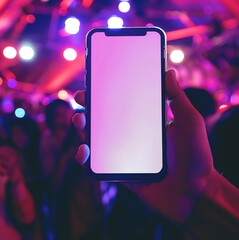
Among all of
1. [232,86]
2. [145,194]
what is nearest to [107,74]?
[145,194]

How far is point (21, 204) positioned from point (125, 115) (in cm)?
136

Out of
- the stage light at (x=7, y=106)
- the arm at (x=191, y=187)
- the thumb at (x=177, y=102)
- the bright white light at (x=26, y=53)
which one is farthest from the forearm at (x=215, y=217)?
the bright white light at (x=26, y=53)

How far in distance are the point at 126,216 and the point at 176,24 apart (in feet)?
26.1

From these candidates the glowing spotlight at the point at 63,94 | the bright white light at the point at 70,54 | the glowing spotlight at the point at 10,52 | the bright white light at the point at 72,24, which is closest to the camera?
the bright white light at the point at 72,24

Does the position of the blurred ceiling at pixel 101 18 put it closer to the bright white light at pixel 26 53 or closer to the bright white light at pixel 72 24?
the bright white light at pixel 72 24

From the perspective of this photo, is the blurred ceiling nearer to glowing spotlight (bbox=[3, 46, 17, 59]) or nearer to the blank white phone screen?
glowing spotlight (bbox=[3, 46, 17, 59])

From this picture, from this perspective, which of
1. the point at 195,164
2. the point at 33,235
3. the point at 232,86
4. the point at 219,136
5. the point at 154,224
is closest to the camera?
the point at 195,164

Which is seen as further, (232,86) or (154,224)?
(232,86)

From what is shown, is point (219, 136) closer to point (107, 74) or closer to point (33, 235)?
point (107, 74)

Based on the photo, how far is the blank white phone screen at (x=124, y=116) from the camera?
150cm

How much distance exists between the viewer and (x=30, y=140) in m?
3.53

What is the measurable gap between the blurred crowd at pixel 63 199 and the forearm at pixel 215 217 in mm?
1025

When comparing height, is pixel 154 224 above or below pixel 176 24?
above

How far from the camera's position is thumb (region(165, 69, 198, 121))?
134cm
